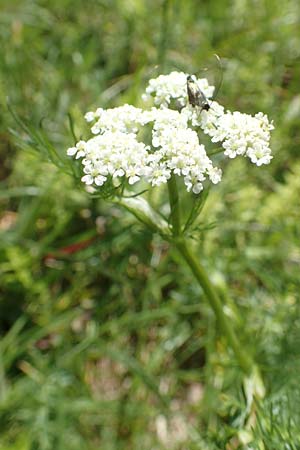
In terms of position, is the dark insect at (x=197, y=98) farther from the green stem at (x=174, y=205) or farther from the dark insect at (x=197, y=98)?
the green stem at (x=174, y=205)

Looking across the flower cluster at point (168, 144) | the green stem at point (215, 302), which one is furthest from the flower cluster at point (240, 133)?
the green stem at point (215, 302)

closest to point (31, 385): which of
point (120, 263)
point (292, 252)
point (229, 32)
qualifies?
point (120, 263)

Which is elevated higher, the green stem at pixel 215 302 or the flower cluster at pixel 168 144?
the flower cluster at pixel 168 144

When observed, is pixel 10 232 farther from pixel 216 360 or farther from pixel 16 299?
pixel 216 360

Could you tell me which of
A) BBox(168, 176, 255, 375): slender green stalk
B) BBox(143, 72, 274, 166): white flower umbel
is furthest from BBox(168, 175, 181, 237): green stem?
BBox(143, 72, 274, 166): white flower umbel

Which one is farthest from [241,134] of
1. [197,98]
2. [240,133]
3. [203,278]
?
[203,278]

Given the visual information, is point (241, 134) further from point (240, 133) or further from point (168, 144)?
point (168, 144)
